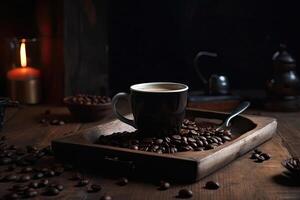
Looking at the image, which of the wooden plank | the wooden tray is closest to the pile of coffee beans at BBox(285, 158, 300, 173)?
the wooden tray

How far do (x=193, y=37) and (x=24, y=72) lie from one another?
60 centimetres

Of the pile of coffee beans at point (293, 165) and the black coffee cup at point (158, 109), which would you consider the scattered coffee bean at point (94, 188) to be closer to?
the black coffee cup at point (158, 109)

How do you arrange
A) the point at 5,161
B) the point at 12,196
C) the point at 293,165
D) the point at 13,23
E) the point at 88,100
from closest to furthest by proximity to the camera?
the point at 12,196 < the point at 293,165 < the point at 5,161 < the point at 88,100 < the point at 13,23

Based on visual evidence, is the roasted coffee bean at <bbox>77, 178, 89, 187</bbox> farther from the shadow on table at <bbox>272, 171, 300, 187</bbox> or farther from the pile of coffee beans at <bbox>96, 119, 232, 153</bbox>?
the shadow on table at <bbox>272, 171, 300, 187</bbox>

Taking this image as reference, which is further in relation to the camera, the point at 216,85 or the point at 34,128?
the point at 216,85

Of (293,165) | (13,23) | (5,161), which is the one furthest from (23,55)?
(293,165)

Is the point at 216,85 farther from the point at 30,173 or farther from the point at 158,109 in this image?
the point at 30,173

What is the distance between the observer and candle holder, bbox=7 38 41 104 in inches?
72.4

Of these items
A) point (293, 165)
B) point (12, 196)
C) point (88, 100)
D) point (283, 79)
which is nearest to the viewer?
point (12, 196)

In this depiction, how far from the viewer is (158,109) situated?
1169 millimetres

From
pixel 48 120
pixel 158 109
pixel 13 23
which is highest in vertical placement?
pixel 13 23

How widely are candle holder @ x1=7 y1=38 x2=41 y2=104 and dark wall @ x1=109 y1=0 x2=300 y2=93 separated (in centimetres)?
29

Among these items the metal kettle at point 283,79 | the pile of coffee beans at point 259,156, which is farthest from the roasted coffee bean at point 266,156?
the metal kettle at point 283,79

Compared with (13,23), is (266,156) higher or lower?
lower
